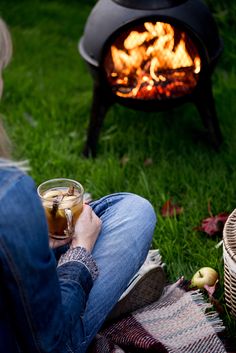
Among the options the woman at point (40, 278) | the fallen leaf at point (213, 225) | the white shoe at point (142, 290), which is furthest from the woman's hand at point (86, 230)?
the fallen leaf at point (213, 225)

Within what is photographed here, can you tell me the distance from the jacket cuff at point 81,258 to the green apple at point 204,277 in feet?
2.43

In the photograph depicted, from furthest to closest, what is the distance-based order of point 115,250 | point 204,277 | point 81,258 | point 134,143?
point 134,143 < point 204,277 < point 115,250 < point 81,258

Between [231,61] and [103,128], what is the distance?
0.98 m

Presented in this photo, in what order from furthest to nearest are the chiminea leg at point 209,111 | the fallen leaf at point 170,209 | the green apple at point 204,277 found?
the chiminea leg at point 209,111 → the fallen leaf at point 170,209 → the green apple at point 204,277

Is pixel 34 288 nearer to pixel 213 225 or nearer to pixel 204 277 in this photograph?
pixel 204 277

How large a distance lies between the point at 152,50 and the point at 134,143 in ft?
1.83

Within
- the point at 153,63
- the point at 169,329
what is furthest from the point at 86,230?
the point at 153,63

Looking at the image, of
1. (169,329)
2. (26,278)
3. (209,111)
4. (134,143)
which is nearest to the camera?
(26,278)

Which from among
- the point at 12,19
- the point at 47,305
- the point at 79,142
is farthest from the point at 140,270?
the point at 12,19

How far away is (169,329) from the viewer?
8.14 feet

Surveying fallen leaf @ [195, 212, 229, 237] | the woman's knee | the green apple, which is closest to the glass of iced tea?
the woman's knee

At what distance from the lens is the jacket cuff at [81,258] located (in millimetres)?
1930

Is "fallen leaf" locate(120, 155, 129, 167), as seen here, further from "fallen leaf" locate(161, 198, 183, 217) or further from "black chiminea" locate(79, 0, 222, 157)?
"fallen leaf" locate(161, 198, 183, 217)

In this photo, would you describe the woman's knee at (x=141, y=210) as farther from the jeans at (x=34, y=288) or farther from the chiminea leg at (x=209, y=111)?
the chiminea leg at (x=209, y=111)
